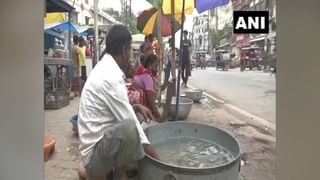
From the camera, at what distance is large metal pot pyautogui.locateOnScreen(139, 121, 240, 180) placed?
2.19m

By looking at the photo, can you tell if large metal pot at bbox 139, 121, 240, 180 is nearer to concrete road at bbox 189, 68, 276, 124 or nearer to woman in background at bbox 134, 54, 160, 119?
woman in background at bbox 134, 54, 160, 119

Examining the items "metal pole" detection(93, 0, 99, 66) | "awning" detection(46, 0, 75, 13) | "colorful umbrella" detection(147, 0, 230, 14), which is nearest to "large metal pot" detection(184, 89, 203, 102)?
"colorful umbrella" detection(147, 0, 230, 14)

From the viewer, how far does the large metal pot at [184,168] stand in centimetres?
219

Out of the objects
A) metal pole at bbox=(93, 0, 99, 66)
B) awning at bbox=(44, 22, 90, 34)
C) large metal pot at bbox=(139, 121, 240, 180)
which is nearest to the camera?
large metal pot at bbox=(139, 121, 240, 180)

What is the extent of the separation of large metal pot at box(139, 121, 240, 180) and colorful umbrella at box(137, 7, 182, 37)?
2.06 feet

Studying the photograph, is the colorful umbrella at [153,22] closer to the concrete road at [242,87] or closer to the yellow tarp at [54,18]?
the concrete road at [242,87]

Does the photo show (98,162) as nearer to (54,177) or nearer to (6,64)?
(54,177)

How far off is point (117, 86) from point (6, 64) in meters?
0.94

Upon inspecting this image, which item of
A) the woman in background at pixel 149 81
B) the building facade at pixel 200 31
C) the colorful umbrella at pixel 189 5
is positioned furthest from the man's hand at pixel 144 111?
the colorful umbrella at pixel 189 5

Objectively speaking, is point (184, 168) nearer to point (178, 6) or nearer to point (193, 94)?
point (193, 94)

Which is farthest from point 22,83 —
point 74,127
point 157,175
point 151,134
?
point 157,175

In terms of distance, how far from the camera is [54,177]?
2.61 metres

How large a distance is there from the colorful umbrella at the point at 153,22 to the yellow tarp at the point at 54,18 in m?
0.53

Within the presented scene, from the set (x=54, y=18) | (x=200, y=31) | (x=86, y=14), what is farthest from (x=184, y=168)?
(x=54, y=18)
